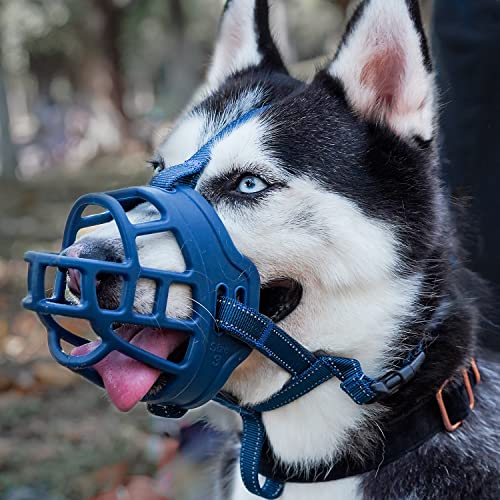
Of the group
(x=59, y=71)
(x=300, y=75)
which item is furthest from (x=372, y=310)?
(x=59, y=71)

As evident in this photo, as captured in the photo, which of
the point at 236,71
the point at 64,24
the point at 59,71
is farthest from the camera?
the point at 59,71

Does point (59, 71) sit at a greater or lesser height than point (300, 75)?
lesser

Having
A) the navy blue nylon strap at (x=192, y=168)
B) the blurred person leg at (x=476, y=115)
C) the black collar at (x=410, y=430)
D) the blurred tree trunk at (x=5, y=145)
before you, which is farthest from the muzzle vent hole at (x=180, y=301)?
the blurred tree trunk at (x=5, y=145)

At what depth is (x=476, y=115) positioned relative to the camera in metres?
2.40

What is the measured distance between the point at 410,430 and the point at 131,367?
0.66 meters

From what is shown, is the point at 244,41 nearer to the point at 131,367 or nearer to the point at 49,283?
the point at 131,367

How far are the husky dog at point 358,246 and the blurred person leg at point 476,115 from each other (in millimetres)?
552

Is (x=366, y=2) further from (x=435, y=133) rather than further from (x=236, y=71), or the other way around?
(x=236, y=71)

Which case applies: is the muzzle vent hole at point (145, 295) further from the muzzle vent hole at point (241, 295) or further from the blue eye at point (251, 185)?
the blue eye at point (251, 185)

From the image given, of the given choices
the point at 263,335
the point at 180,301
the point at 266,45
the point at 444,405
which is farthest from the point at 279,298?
the point at 266,45

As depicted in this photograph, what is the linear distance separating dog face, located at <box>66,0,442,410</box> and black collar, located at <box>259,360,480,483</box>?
14 centimetres

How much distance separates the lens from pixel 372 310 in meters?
1.67

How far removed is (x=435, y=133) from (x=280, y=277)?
574mm

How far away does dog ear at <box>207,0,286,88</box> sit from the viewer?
Result: 2.14 meters
